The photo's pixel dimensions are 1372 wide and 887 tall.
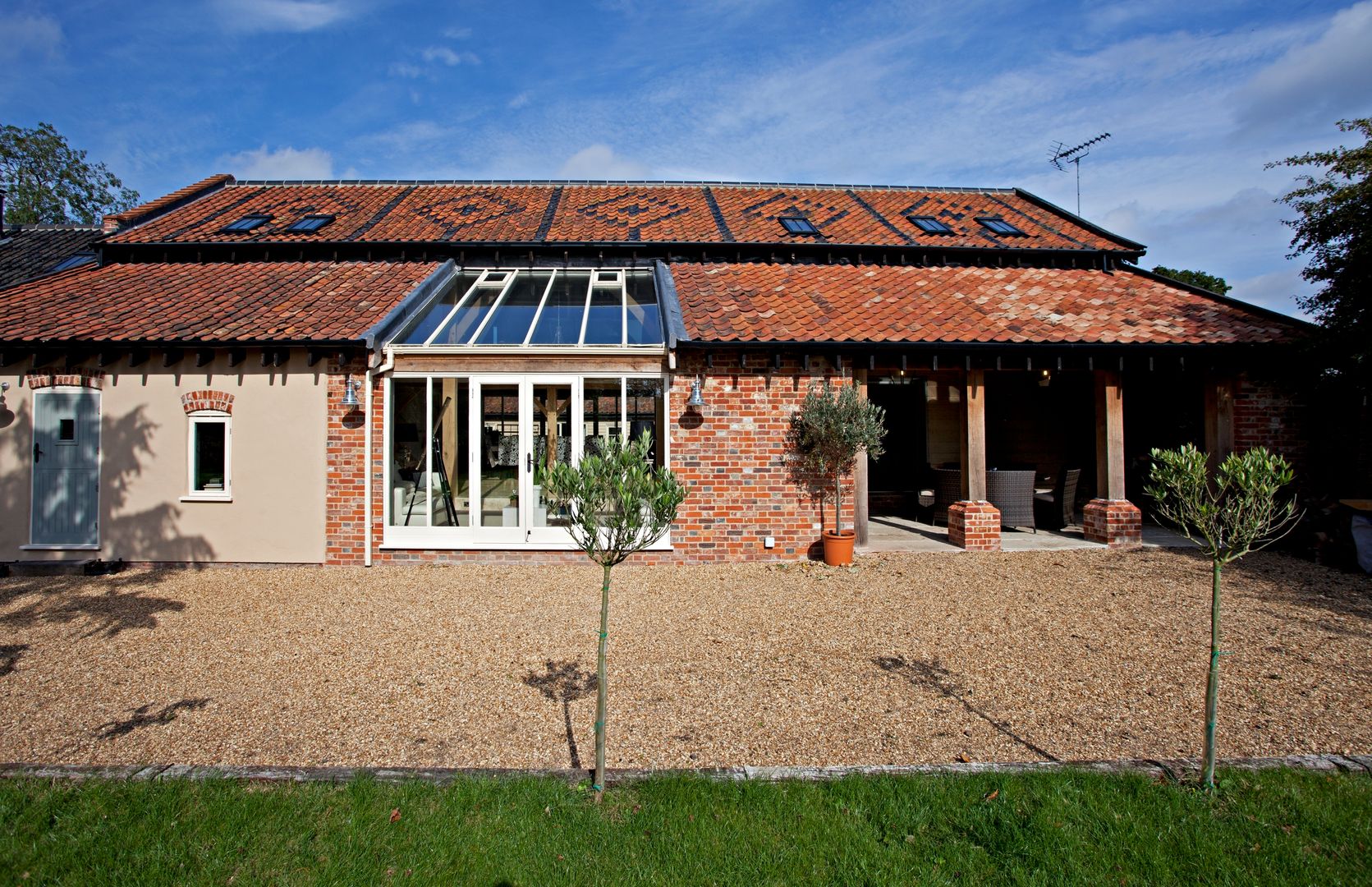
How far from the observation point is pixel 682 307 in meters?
9.37

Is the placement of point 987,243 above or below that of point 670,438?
above

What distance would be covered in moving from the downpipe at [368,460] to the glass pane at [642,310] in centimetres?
314

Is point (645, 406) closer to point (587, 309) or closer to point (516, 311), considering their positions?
point (587, 309)

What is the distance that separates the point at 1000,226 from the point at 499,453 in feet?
34.7

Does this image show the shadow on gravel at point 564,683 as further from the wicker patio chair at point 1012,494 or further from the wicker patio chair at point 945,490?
the wicker patio chair at point 945,490

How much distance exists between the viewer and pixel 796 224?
12.6 m

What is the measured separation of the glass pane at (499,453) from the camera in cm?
859

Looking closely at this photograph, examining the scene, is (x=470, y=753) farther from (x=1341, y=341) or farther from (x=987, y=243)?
(x=987, y=243)

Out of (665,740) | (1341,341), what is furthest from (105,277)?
(1341,341)

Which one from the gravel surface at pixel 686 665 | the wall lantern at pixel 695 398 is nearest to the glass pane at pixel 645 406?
the wall lantern at pixel 695 398

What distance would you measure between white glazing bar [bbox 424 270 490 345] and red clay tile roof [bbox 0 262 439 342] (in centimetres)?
70

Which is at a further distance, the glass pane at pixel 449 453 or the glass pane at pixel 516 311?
the glass pane at pixel 516 311

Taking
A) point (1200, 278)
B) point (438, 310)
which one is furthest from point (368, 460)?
point (1200, 278)

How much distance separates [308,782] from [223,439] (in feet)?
22.9
